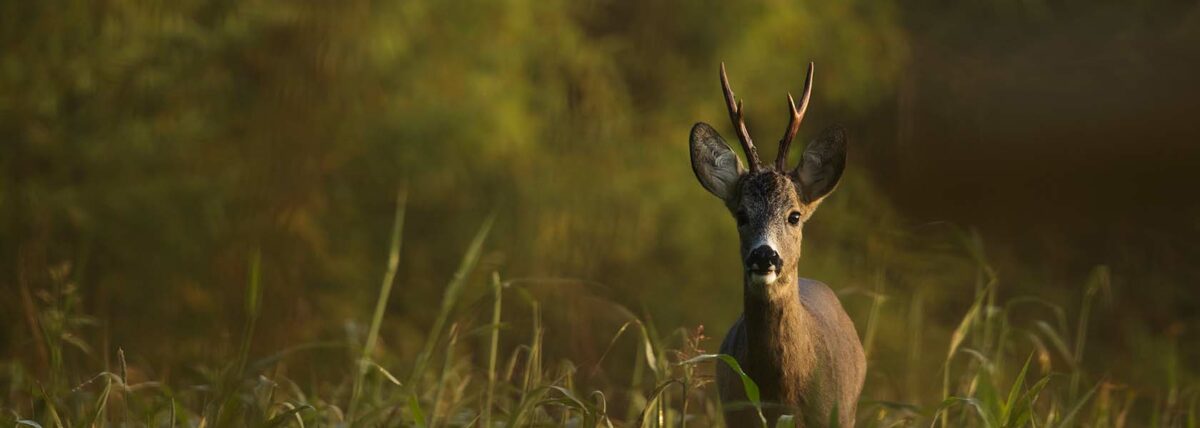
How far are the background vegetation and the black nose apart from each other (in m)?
4.70

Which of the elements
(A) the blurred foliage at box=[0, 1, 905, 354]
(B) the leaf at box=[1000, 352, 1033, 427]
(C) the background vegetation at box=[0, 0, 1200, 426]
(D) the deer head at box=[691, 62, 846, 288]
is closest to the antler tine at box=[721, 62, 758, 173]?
(D) the deer head at box=[691, 62, 846, 288]

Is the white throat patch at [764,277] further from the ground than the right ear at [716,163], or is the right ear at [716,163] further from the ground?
the right ear at [716,163]

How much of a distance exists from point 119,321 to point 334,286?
120cm

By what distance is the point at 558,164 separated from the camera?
10.1m

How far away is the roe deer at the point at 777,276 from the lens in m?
2.93

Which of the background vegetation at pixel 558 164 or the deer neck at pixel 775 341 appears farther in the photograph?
the background vegetation at pixel 558 164

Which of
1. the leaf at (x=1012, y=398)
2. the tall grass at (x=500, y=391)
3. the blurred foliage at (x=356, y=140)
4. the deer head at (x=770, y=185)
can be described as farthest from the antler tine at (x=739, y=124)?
the blurred foliage at (x=356, y=140)

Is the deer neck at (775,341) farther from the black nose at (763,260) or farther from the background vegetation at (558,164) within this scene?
the background vegetation at (558,164)

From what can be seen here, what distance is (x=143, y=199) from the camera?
9047 mm

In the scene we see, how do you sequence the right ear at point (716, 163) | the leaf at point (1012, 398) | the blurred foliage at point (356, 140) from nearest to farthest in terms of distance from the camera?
1. the leaf at point (1012, 398)
2. the right ear at point (716, 163)
3. the blurred foliage at point (356, 140)

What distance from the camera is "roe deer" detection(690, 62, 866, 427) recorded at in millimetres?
2926

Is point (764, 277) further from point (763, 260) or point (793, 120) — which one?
point (793, 120)

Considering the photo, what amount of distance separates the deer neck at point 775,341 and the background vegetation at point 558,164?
458 centimetres

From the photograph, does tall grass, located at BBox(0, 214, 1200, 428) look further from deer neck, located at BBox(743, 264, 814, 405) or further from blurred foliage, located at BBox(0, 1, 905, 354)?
blurred foliage, located at BBox(0, 1, 905, 354)
